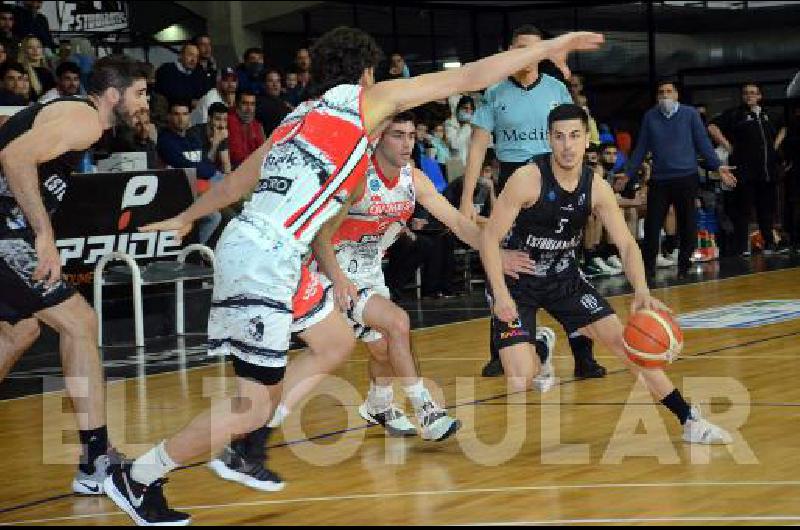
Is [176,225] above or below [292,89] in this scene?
below

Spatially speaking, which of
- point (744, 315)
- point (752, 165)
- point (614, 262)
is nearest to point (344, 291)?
point (744, 315)

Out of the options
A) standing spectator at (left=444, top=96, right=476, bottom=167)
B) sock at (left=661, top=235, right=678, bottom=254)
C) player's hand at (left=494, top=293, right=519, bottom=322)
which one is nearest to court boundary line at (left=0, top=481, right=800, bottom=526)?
player's hand at (left=494, top=293, right=519, bottom=322)

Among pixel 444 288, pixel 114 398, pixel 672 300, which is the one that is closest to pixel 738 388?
pixel 114 398

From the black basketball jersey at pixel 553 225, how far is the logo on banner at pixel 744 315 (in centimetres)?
399

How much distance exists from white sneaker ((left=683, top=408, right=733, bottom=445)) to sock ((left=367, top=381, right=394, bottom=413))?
1.52 meters

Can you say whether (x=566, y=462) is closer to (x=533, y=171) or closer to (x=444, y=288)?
(x=533, y=171)

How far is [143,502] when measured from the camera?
17.5 feet

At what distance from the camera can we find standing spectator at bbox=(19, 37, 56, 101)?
47.3 feet

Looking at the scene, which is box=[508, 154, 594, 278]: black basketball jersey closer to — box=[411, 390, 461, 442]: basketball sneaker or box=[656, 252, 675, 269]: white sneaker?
box=[411, 390, 461, 442]: basketball sneaker

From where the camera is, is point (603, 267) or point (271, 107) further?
point (603, 267)

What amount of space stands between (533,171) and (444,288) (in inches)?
316

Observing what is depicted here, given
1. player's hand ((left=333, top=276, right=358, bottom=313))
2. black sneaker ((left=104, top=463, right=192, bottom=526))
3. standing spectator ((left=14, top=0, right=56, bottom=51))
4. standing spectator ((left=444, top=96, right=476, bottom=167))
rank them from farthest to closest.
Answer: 1. standing spectator ((left=444, top=96, right=476, bottom=167))
2. standing spectator ((left=14, top=0, right=56, bottom=51))
3. player's hand ((left=333, top=276, right=358, bottom=313))
4. black sneaker ((left=104, top=463, right=192, bottom=526))

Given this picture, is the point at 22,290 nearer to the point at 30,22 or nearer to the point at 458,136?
the point at 30,22

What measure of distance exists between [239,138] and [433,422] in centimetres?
860
